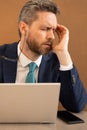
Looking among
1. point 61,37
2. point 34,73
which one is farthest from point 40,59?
point 61,37

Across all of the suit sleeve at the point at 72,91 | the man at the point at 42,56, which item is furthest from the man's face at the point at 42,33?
the suit sleeve at the point at 72,91

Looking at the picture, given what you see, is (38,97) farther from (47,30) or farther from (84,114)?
(47,30)

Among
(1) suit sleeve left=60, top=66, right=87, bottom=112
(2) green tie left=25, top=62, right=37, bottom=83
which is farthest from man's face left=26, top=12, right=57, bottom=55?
(1) suit sleeve left=60, top=66, right=87, bottom=112

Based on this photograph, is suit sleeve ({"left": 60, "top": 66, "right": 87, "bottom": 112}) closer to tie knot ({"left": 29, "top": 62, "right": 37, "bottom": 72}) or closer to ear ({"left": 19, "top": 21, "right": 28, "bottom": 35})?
tie knot ({"left": 29, "top": 62, "right": 37, "bottom": 72})

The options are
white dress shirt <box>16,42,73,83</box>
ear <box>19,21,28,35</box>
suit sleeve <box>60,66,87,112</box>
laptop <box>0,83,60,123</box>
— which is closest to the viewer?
laptop <box>0,83,60,123</box>

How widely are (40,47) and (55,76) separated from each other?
0.21m

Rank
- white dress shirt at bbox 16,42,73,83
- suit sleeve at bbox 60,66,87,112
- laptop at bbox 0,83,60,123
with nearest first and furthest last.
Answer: laptop at bbox 0,83,60,123 → suit sleeve at bbox 60,66,87,112 → white dress shirt at bbox 16,42,73,83

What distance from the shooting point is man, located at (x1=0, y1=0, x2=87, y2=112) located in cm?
167

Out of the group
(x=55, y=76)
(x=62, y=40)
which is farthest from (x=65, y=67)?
(x=62, y=40)

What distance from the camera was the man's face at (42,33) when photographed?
1.78 m

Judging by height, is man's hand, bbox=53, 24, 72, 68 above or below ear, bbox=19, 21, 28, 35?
below

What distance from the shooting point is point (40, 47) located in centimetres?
178

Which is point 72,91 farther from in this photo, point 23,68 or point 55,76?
point 23,68

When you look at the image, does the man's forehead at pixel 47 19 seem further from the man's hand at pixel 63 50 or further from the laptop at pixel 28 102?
the laptop at pixel 28 102
